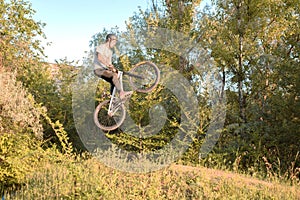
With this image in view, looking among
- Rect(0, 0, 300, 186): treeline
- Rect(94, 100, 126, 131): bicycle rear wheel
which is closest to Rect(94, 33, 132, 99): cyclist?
Rect(94, 100, 126, 131): bicycle rear wheel

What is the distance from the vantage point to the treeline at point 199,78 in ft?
23.4

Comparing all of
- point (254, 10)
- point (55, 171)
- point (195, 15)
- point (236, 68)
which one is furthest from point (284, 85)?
point (55, 171)

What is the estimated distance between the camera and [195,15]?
33.0ft

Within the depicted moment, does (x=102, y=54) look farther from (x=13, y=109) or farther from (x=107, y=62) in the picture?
(x=13, y=109)

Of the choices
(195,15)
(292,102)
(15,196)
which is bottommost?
(15,196)

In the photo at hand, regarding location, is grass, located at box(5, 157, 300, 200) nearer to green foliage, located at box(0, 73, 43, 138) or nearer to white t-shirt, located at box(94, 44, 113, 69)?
white t-shirt, located at box(94, 44, 113, 69)

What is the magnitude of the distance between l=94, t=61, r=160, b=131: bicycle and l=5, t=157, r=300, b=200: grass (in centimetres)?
76

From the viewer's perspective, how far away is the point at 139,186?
4.64m

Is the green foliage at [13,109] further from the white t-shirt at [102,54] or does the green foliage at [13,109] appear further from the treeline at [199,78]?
the white t-shirt at [102,54]

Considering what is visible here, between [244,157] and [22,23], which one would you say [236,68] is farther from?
[22,23]

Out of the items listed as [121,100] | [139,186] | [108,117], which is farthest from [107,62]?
[139,186]

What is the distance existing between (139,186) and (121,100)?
67.4 inches

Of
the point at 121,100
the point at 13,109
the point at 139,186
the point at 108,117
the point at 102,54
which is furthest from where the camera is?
the point at 13,109

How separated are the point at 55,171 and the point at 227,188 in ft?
9.07
